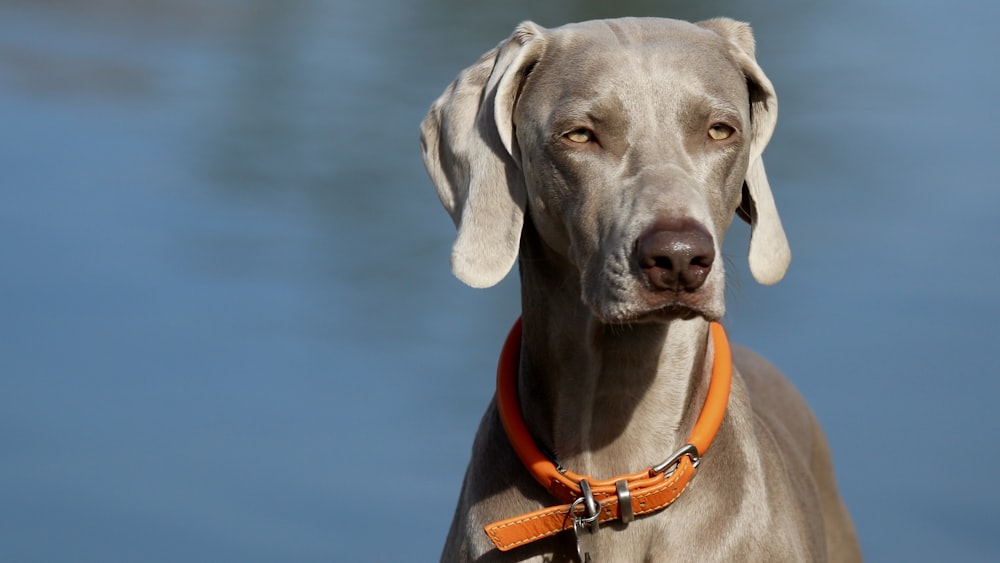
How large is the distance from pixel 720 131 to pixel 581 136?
274 mm

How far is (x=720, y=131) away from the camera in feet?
10.9

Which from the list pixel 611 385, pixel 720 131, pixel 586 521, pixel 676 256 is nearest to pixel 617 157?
pixel 720 131

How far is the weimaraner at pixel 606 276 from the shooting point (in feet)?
10.7

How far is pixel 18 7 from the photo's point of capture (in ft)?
44.9

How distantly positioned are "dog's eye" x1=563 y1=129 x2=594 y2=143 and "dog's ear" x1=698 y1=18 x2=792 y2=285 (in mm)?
369

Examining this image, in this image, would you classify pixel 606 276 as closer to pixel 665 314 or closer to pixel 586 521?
pixel 665 314

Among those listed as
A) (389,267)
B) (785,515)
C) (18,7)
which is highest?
(18,7)

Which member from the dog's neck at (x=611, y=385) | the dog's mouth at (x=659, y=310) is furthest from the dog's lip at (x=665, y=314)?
the dog's neck at (x=611, y=385)

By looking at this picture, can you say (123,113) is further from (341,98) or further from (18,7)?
(18,7)

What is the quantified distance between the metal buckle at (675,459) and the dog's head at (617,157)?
0.35 m

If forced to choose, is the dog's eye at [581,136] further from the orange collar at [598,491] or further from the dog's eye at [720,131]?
the orange collar at [598,491]

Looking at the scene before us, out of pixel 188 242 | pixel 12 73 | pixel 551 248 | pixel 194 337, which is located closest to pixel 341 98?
pixel 12 73

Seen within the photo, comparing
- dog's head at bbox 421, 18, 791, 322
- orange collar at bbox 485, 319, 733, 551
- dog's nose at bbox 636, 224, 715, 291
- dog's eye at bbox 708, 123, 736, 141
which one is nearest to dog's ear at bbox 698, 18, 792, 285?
dog's head at bbox 421, 18, 791, 322

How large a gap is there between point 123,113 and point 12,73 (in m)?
1.40
